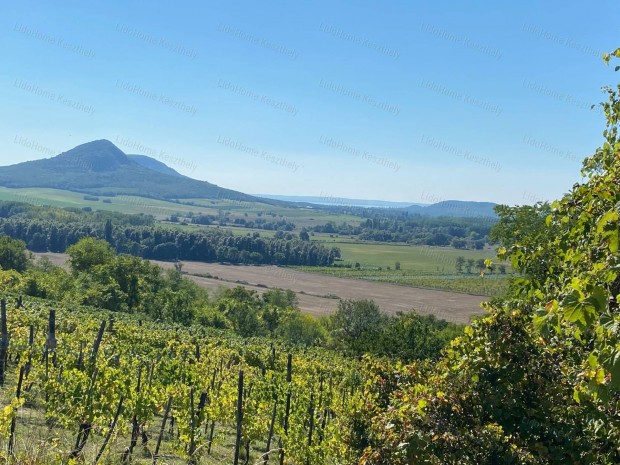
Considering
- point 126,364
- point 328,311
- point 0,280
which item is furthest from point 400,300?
point 126,364

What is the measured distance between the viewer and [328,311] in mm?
92938

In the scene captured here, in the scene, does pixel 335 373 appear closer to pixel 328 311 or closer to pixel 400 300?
pixel 328 311

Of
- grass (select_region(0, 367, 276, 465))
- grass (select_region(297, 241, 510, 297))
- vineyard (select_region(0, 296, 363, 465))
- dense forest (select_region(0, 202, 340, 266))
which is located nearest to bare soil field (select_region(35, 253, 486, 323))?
grass (select_region(297, 241, 510, 297))

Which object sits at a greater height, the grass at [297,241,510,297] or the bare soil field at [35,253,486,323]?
the grass at [297,241,510,297]

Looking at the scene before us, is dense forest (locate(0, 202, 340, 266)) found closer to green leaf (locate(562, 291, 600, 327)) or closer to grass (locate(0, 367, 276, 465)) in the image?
grass (locate(0, 367, 276, 465))

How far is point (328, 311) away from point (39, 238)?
9764 centimetres

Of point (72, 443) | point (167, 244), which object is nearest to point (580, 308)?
point (72, 443)

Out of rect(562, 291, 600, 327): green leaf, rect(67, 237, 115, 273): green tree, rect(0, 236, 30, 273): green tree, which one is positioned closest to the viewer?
rect(562, 291, 600, 327): green leaf

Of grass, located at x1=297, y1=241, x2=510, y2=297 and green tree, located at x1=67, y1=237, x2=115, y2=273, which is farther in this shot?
grass, located at x1=297, y1=241, x2=510, y2=297

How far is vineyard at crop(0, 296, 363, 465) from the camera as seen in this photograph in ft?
30.8

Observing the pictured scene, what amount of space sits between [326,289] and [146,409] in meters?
107

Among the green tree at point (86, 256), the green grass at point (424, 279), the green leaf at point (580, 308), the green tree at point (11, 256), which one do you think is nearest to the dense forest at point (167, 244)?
the green grass at point (424, 279)

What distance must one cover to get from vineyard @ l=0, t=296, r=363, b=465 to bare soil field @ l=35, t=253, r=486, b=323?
72.5 metres

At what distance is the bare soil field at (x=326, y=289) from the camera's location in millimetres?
96875
